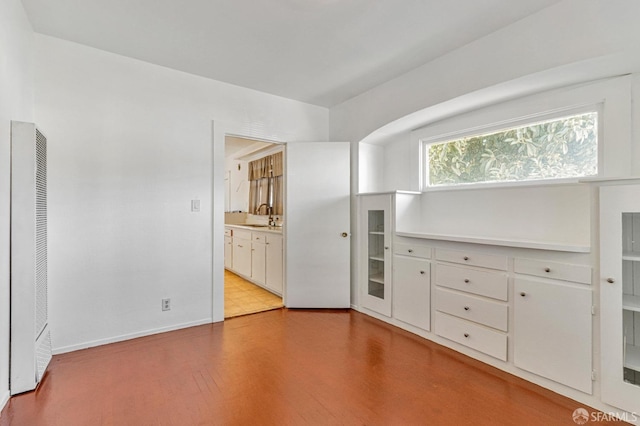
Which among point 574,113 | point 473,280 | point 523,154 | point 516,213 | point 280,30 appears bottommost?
point 473,280

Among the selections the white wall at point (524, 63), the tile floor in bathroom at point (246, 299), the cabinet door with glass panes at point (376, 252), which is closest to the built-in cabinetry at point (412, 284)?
the cabinet door with glass panes at point (376, 252)

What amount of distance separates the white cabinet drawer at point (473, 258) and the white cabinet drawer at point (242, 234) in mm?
3254

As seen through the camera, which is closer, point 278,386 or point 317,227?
point 278,386

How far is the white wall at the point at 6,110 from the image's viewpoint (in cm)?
183

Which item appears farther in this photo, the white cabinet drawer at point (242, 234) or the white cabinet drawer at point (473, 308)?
the white cabinet drawer at point (242, 234)

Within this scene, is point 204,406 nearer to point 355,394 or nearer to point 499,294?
point 355,394

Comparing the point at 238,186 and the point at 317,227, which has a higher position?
the point at 238,186

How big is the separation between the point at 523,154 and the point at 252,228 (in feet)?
12.4

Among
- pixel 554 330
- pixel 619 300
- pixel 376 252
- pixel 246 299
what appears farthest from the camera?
pixel 246 299

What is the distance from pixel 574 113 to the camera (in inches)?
95.2

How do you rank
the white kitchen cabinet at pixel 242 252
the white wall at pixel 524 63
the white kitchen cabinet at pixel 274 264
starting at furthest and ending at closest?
the white kitchen cabinet at pixel 242 252
the white kitchen cabinet at pixel 274 264
the white wall at pixel 524 63

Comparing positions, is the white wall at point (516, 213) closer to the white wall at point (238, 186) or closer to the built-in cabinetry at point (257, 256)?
the built-in cabinetry at point (257, 256)

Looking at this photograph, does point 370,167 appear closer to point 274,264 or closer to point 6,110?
point 274,264

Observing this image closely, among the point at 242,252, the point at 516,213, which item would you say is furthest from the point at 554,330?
the point at 242,252
